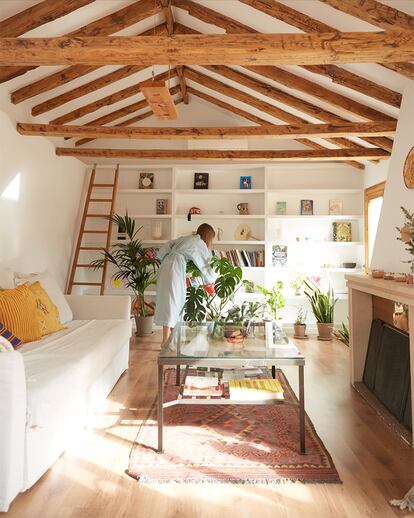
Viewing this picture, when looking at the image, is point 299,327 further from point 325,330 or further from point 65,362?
point 65,362

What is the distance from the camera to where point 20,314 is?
2.73m

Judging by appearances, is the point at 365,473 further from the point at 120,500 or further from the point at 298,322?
the point at 298,322

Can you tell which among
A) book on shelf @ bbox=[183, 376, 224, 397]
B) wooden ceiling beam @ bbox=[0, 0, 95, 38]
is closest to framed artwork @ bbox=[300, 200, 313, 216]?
wooden ceiling beam @ bbox=[0, 0, 95, 38]

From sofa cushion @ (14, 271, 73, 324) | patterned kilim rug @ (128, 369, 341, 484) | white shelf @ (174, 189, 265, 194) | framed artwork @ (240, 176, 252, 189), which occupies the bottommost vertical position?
patterned kilim rug @ (128, 369, 341, 484)

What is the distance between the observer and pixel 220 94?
5699mm

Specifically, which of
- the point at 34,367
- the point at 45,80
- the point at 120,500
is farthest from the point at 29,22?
the point at 120,500

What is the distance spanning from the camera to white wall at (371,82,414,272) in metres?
3.11

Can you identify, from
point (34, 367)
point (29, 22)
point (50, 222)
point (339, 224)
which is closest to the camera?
point (34, 367)

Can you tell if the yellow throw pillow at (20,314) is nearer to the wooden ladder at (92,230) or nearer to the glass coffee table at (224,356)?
the glass coffee table at (224,356)

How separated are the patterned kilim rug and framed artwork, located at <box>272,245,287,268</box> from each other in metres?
3.47

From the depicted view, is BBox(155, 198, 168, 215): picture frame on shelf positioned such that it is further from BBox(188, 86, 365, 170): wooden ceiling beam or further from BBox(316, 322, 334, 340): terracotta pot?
BBox(316, 322, 334, 340): terracotta pot

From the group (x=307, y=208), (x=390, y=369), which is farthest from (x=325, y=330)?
(x=390, y=369)

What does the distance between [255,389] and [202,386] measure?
0.31 metres

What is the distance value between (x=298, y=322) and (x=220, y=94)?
3.37 meters
